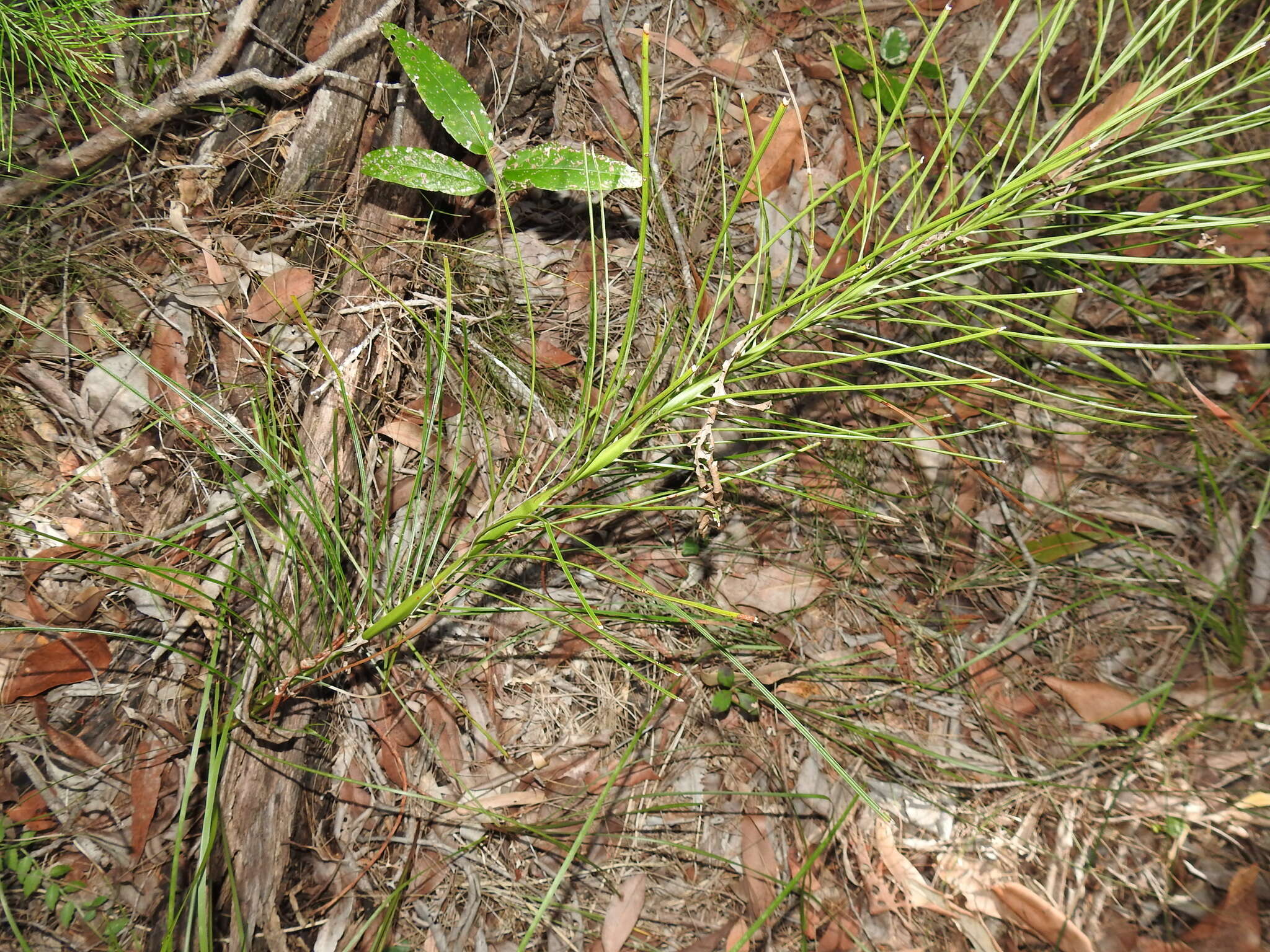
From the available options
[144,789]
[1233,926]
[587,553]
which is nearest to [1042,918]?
[1233,926]

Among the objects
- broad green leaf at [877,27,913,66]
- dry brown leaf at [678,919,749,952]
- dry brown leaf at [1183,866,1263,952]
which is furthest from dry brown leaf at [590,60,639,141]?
dry brown leaf at [1183,866,1263,952]

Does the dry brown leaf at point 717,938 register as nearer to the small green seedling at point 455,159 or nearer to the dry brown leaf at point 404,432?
the dry brown leaf at point 404,432

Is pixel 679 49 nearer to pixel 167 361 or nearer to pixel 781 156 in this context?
pixel 781 156

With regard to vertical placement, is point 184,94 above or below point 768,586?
above

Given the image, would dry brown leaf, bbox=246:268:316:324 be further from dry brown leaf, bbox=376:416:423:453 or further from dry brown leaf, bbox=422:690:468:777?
dry brown leaf, bbox=422:690:468:777

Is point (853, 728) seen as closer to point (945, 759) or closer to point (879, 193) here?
point (945, 759)

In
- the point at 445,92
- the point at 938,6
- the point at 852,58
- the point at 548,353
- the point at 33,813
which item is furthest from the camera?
the point at 938,6

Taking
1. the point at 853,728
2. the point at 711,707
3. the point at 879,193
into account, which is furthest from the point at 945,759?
the point at 879,193
